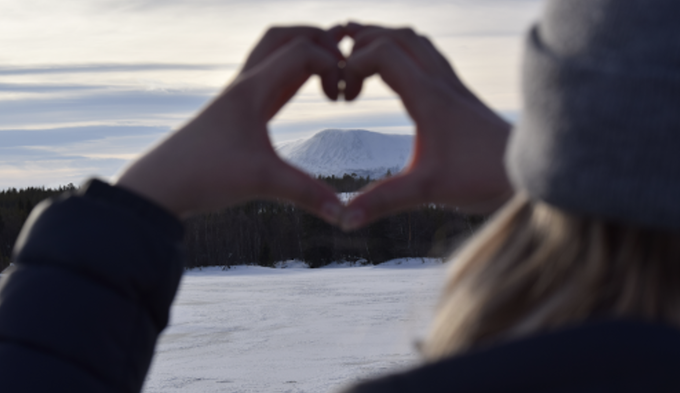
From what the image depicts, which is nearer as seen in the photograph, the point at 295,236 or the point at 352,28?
the point at 352,28

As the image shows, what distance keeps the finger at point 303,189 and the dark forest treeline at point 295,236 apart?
857 inches

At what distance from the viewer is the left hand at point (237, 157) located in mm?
898

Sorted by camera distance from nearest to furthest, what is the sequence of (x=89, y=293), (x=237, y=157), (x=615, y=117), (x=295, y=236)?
(x=615, y=117) → (x=89, y=293) → (x=237, y=157) → (x=295, y=236)

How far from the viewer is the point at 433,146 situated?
98 centimetres

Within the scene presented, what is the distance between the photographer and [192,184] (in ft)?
2.98

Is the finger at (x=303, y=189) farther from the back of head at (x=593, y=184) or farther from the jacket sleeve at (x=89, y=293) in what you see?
the back of head at (x=593, y=184)

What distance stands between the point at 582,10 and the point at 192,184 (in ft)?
1.97

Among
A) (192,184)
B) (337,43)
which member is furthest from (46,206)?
(337,43)

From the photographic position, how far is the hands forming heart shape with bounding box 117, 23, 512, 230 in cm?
91

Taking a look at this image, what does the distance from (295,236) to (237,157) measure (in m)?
27.9

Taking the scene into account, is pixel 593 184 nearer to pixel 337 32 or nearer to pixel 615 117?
pixel 615 117

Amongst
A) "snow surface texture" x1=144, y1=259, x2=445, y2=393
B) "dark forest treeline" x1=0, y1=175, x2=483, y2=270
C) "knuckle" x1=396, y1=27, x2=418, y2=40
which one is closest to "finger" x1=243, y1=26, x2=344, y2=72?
"knuckle" x1=396, y1=27, x2=418, y2=40

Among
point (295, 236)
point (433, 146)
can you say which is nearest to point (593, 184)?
point (433, 146)

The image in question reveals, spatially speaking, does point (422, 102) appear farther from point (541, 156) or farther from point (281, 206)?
point (281, 206)
